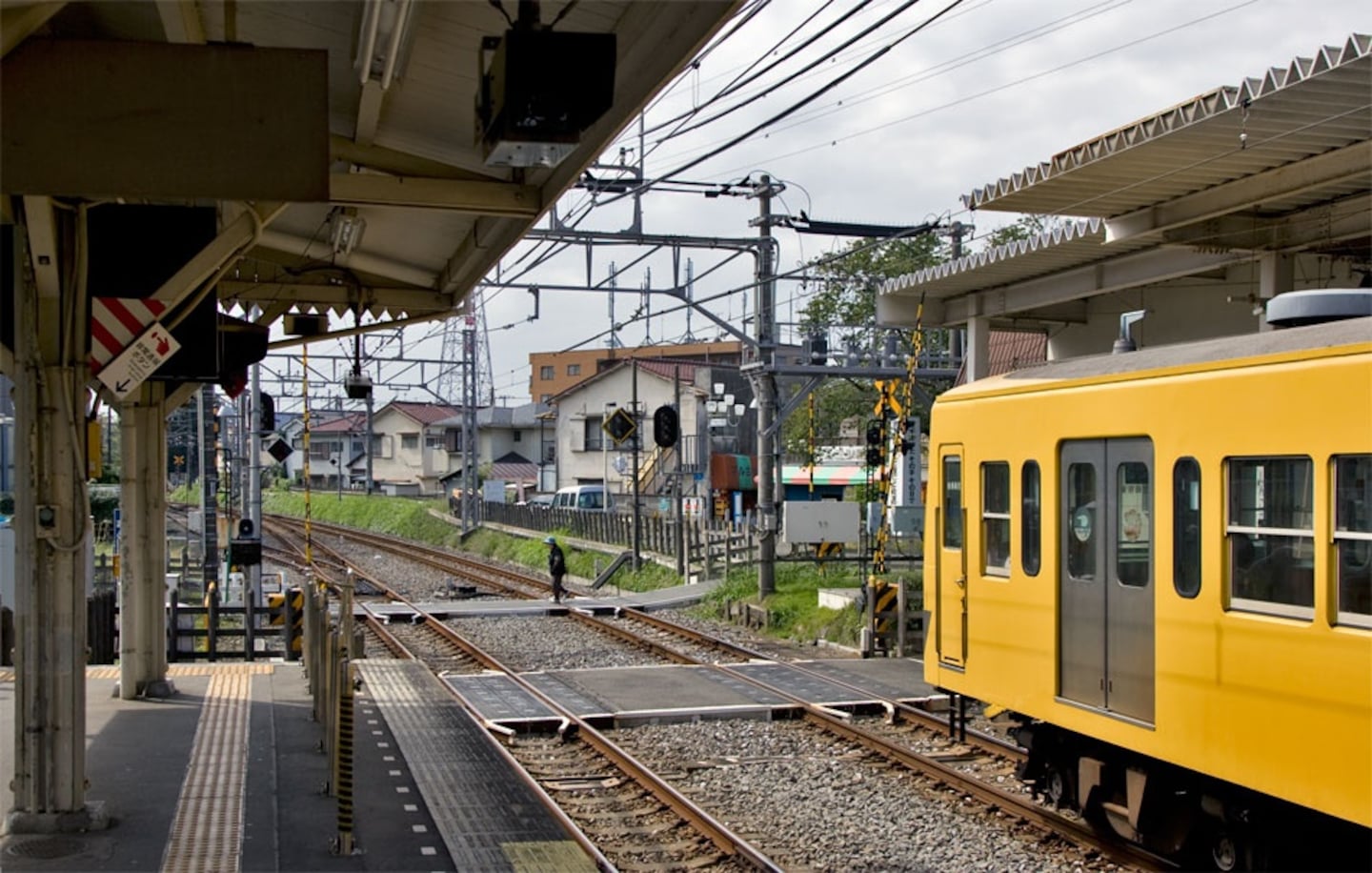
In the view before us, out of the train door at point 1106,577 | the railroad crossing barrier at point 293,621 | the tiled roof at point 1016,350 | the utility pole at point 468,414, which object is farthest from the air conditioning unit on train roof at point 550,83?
the utility pole at point 468,414

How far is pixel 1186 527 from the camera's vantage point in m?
6.80

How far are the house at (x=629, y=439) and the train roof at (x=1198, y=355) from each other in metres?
36.6

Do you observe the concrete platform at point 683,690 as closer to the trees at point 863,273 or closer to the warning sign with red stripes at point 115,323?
the warning sign with red stripes at point 115,323

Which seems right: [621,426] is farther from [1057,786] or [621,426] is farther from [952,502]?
[1057,786]

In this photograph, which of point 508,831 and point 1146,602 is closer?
point 1146,602

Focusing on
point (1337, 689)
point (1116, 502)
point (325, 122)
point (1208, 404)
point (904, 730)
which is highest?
point (325, 122)

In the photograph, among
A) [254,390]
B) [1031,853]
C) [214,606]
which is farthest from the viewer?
[254,390]

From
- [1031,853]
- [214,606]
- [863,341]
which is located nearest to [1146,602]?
[1031,853]

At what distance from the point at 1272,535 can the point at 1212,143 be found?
179 inches

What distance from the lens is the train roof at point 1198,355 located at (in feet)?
19.7

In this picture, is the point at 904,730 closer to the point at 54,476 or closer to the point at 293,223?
the point at 293,223

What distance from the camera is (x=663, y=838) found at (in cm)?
879

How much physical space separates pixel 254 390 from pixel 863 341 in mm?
20788

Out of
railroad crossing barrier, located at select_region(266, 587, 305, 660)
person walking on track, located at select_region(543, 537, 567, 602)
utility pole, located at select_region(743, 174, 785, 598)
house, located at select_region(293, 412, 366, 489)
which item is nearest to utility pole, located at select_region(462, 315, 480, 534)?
person walking on track, located at select_region(543, 537, 567, 602)
